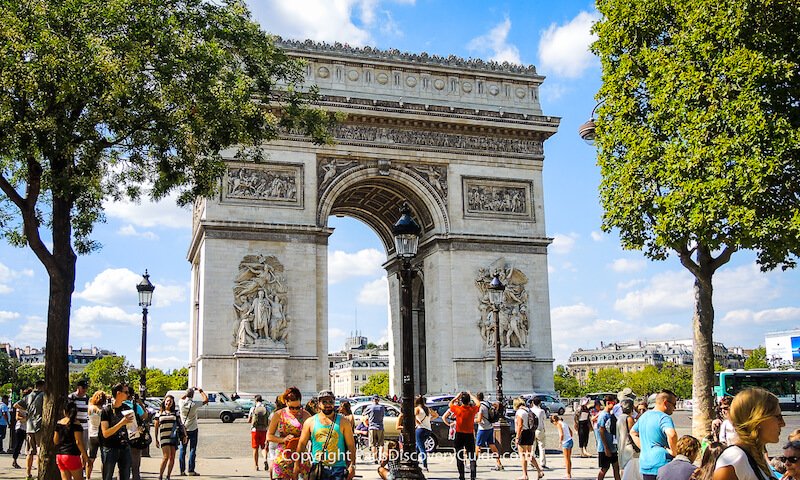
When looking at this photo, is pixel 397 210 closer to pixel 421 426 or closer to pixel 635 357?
pixel 421 426

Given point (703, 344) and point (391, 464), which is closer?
point (391, 464)

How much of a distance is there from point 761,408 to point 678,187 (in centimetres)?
1318

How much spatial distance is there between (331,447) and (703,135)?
11.6 metres

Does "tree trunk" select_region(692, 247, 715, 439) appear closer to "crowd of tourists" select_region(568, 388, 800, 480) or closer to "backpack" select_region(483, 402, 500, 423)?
"backpack" select_region(483, 402, 500, 423)

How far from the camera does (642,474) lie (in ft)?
26.7

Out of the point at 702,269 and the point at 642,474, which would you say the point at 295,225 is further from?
the point at 642,474

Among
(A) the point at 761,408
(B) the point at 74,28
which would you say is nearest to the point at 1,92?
(B) the point at 74,28

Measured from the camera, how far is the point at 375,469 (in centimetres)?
1655

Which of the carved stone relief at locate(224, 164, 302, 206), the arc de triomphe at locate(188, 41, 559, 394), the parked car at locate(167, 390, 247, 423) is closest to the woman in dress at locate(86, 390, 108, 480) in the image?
the parked car at locate(167, 390, 247, 423)

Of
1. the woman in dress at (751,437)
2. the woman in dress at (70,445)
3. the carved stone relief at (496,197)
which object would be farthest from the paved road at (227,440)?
the woman in dress at (751,437)

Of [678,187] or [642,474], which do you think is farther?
[678,187]

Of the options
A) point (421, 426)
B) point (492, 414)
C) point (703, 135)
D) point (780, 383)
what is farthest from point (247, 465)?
point (780, 383)

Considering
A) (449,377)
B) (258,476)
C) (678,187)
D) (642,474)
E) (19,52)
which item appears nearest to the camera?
(642,474)

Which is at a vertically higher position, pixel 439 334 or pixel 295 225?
pixel 295 225
